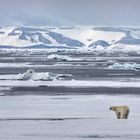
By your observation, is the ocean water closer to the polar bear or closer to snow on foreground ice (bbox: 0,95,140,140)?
snow on foreground ice (bbox: 0,95,140,140)

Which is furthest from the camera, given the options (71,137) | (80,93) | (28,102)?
(80,93)

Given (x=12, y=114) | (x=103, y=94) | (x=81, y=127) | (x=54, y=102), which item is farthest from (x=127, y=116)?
(x=103, y=94)

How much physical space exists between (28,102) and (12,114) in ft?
11.2

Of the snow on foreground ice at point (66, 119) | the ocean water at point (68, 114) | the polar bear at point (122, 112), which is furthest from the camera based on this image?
the polar bear at point (122, 112)

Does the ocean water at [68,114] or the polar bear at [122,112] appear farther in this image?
the polar bear at [122,112]

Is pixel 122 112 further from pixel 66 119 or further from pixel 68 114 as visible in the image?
pixel 68 114

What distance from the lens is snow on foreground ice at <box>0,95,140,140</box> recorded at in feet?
35.2

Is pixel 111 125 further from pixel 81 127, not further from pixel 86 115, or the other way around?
pixel 86 115

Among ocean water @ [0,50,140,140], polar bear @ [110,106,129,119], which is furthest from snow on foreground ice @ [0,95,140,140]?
polar bear @ [110,106,129,119]

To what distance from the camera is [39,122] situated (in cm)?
1271

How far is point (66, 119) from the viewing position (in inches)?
527

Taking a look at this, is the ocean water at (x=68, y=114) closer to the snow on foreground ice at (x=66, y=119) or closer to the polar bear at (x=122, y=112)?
the snow on foreground ice at (x=66, y=119)

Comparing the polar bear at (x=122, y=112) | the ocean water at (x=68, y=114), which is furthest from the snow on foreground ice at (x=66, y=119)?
the polar bear at (x=122, y=112)

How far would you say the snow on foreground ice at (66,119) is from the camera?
1072cm
